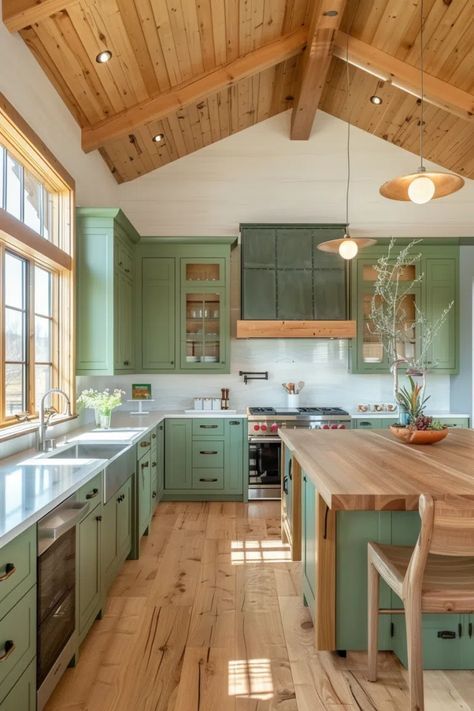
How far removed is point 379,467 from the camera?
2.25 meters

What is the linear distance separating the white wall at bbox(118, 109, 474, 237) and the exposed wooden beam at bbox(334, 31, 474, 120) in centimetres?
138

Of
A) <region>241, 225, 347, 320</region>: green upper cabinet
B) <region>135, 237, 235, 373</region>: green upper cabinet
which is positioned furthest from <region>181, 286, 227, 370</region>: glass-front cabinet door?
<region>241, 225, 347, 320</region>: green upper cabinet

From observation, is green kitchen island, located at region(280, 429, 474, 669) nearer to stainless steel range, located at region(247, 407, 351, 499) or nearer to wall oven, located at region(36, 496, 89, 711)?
wall oven, located at region(36, 496, 89, 711)

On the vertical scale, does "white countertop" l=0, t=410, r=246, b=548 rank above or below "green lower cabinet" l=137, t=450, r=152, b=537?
above

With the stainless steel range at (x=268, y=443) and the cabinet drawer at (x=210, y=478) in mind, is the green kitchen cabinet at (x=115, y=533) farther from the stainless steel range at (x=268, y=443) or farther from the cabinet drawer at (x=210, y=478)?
the stainless steel range at (x=268, y=443)

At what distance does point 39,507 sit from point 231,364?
3748 millimetres

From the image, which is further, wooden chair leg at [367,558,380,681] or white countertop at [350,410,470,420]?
white countertop at [350,410,470,420]

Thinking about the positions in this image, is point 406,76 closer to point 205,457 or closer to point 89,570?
point 205,457

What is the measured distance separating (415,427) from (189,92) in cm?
327

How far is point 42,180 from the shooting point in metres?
3.46

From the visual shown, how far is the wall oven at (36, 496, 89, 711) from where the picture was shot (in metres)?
1.74

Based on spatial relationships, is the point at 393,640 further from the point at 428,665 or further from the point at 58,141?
the point at 58,141

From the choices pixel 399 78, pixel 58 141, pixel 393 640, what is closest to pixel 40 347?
pixel 58 141

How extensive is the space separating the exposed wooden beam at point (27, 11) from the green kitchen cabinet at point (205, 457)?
10.7 ft
